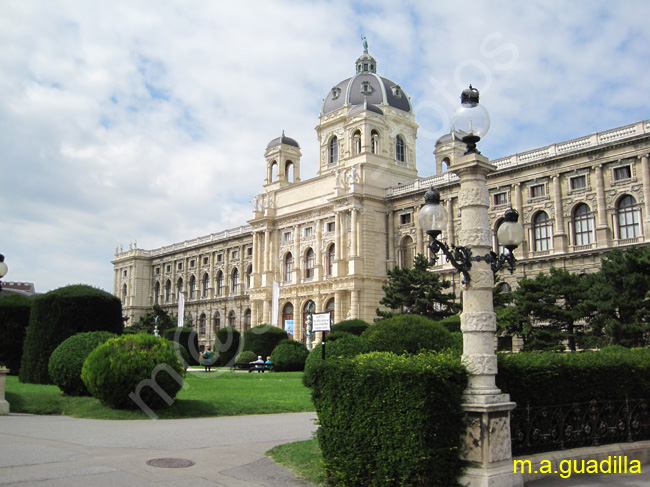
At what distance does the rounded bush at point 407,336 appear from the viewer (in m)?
20.6

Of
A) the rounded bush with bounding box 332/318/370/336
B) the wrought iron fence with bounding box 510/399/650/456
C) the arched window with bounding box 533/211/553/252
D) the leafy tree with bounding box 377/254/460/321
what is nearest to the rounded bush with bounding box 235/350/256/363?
the rounded bush with bounding box 332/318/370/336

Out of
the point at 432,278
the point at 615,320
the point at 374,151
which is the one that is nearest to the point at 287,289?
the point at 374,151

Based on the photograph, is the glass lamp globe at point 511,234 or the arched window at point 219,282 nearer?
the glass lamp globe at point 511,234

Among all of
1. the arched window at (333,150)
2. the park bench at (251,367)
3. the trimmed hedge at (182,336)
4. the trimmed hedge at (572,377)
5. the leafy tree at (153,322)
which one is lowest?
the park bench at (251,367)

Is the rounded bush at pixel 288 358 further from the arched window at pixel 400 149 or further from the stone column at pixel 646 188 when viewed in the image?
the arched window at pixel 400 149

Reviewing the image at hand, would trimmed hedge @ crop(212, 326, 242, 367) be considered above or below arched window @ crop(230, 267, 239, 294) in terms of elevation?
below

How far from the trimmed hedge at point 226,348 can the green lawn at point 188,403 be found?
72.0ft

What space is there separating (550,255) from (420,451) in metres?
36.8

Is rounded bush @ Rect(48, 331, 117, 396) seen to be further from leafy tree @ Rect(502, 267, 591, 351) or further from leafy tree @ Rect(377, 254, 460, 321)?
leafy tree @ Rect(377, 254, 460, 321)

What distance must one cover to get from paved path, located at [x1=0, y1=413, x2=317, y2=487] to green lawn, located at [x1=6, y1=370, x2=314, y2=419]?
0.68m

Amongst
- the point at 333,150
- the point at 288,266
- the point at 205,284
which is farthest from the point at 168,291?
the point at 333,150

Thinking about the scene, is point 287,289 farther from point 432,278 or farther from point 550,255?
point 550,255

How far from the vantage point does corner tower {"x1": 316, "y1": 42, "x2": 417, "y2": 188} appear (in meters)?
55.5

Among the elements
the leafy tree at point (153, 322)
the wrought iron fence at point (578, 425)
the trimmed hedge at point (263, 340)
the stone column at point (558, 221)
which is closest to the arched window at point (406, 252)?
the stone column at point (558, 221)
